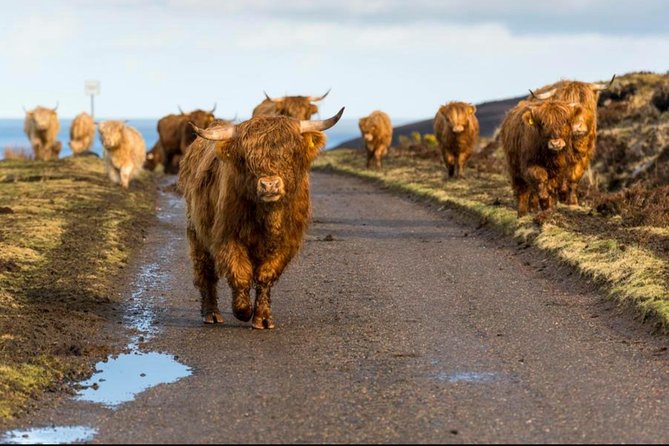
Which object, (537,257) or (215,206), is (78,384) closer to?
(215,206)

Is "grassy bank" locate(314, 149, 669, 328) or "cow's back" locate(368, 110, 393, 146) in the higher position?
"cow's back" locate(368, 110, 393, 146)

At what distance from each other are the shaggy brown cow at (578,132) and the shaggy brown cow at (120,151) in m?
8.48

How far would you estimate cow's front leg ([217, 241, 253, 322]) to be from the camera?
871 cm

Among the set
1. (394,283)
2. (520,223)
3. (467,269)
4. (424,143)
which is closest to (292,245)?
(394,283)

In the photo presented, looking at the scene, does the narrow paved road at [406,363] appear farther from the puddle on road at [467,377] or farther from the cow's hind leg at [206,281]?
the cow's hind leg at [206,281]

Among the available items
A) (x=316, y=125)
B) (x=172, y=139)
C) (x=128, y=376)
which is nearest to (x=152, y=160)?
(x=172, y=139)

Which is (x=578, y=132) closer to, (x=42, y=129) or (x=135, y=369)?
(x=135, y=369)

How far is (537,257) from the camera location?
12312mm

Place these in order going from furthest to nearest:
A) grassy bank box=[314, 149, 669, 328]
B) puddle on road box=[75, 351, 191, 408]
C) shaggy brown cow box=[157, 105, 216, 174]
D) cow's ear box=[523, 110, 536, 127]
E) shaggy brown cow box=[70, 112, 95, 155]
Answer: shaggy brown cow box=[70, 112, 95, 155] < shaggy brown cow box=[157, 105, 216, 174] < cow's ear box=[523, 110, 536, 127] < grassy bank box=[314, 149, 669, 328] < puddle on road box=[75, 351, 191, 408]

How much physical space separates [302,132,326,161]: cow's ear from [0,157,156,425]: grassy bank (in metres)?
1.96

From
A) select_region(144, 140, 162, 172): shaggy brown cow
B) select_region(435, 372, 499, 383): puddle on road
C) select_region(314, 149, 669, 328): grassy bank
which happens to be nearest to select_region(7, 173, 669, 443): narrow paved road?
select_region(435, 372, 499, 383): puddle on road

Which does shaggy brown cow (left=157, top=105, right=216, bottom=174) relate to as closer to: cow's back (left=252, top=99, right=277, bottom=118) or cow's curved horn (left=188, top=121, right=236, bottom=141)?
cow's back (left=252, top=99, right=277, bottom=118)

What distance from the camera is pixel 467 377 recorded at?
714cm

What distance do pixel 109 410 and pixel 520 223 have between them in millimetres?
8417
